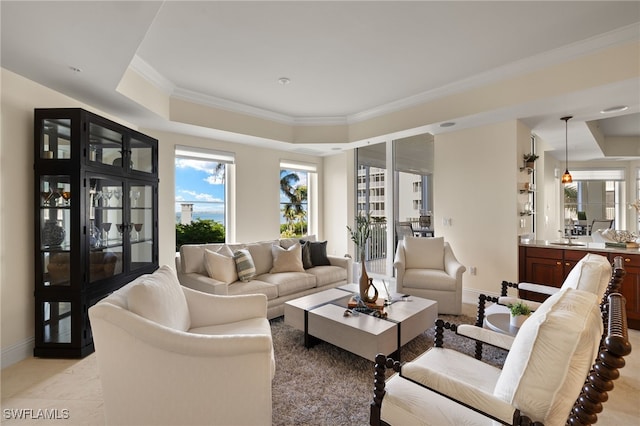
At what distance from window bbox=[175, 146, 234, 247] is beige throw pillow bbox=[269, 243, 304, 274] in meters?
1.39

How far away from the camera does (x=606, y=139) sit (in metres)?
6.22

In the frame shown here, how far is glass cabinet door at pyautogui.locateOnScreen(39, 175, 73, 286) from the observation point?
2727 millimetres

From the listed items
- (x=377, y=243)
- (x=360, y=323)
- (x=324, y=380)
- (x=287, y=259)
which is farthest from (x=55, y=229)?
(x=377, y=243)

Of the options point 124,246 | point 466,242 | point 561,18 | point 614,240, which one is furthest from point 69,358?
point 614,240

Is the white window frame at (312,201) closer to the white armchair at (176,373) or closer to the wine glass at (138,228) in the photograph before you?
the wine glass at (138,228)

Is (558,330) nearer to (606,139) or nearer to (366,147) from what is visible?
(366,147)

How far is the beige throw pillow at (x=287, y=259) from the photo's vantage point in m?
3.98

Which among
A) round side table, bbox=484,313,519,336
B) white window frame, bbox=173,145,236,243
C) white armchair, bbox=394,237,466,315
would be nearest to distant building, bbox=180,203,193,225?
white window frame, bbox=173,145,236,243

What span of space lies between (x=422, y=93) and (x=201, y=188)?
3564 millimetres

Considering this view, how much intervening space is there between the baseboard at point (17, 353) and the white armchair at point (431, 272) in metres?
3.74

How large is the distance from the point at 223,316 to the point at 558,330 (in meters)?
1.99

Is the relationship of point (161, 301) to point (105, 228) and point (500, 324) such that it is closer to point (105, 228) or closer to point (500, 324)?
point (105, 228)

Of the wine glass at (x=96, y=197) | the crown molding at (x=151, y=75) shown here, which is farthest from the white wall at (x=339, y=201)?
the wine glass at (x=96, y=197)

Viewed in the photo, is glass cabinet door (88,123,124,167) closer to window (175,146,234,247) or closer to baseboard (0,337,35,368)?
window (175,146,234,247)
